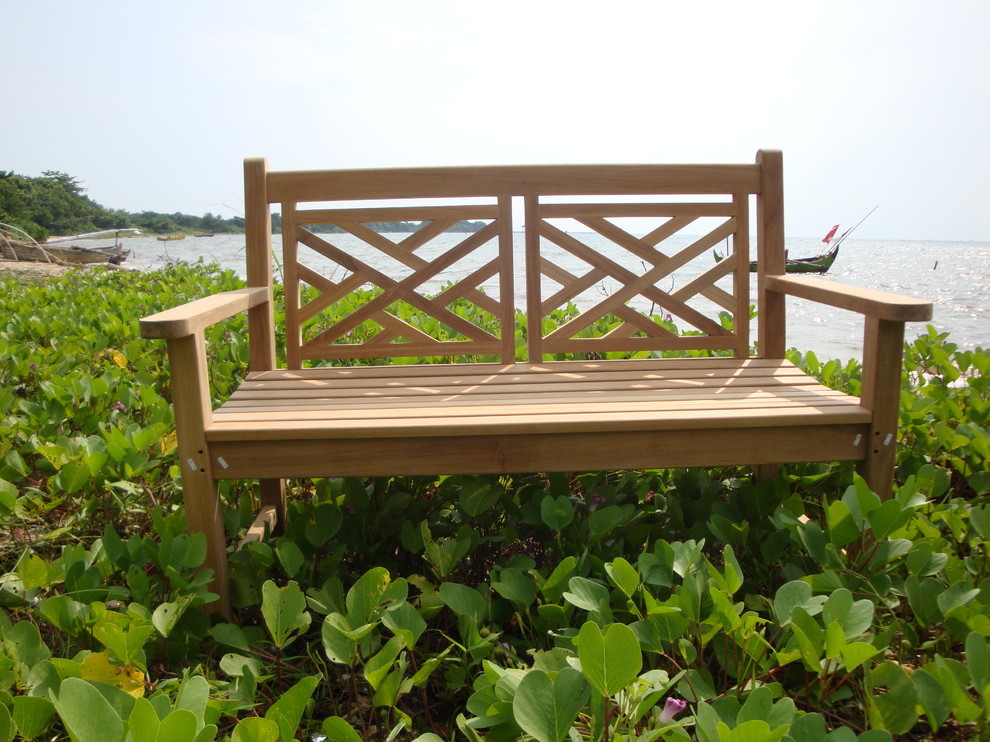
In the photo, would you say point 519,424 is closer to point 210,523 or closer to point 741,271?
point 210,523

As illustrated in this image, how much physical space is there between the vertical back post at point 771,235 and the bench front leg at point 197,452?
1654 mm

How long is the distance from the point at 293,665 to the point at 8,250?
43.2 feet

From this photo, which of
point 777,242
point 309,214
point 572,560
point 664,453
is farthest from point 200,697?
point 777,242

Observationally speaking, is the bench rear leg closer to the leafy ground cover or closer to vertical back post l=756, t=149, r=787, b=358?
the leafy ground cover

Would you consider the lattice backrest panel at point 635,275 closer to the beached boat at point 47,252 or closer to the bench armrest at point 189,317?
the bench armrest at point 189,317

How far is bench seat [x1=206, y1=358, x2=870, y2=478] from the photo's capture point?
66.7 inches

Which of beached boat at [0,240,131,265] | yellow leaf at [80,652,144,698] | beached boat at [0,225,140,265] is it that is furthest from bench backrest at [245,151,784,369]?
beached boat at [0,240,131,265]

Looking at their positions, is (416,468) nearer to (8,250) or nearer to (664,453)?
(664,453)

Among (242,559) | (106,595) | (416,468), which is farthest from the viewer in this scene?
(242,559)

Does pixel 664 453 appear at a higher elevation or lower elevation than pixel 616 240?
lower

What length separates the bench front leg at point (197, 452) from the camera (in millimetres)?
1637

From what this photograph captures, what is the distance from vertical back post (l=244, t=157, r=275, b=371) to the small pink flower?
158 centimetres

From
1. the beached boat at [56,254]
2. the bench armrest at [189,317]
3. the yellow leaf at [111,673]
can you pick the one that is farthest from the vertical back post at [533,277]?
the beached boat at [56,254]

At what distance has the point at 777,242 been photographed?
239 cm
